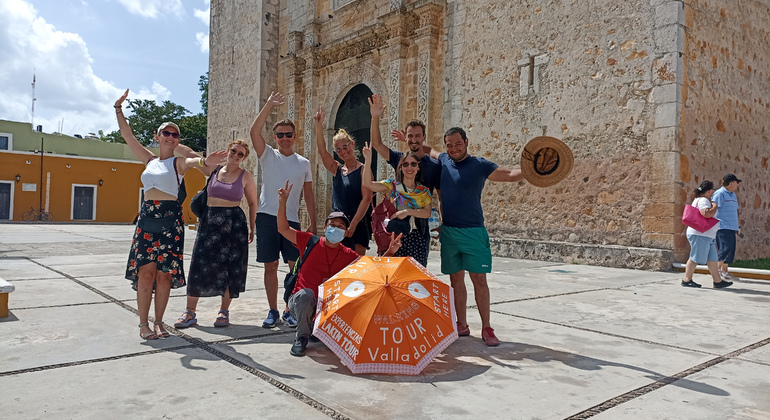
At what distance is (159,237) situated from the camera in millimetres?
3424

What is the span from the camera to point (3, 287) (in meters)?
3.73

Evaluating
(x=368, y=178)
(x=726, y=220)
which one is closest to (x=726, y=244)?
(x=726, y=220)

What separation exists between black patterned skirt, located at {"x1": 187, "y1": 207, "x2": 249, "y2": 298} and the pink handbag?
205 inches

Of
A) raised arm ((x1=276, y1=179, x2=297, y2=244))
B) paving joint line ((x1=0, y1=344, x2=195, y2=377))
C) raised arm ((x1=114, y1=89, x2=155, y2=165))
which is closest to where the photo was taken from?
paving joint line ((x1=0, y1=344, x2=195, y2=377))

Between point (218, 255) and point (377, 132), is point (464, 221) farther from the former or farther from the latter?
point (218, 255)

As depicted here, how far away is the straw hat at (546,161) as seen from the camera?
3.22 m

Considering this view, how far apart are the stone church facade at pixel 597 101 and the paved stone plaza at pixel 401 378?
334 cm

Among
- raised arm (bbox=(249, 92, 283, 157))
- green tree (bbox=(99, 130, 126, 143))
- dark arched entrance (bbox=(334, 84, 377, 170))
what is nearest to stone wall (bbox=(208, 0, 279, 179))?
dark arched entrance (bbox=(334, 84, 377, 170))

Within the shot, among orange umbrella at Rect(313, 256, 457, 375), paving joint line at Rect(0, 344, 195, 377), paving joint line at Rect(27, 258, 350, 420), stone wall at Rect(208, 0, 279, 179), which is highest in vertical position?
stone wall at Rect(208, 0, 279, 179)

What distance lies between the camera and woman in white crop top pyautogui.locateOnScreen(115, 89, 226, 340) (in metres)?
3.38

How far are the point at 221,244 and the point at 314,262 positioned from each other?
0.83 metres

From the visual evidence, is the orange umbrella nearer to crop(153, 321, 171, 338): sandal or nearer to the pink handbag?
crop(153, 321, 171, 338): sandal

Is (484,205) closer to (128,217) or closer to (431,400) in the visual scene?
(431,400)

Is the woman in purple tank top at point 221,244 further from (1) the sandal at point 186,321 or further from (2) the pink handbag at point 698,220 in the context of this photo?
(2) the pink handbag at point 698,220
